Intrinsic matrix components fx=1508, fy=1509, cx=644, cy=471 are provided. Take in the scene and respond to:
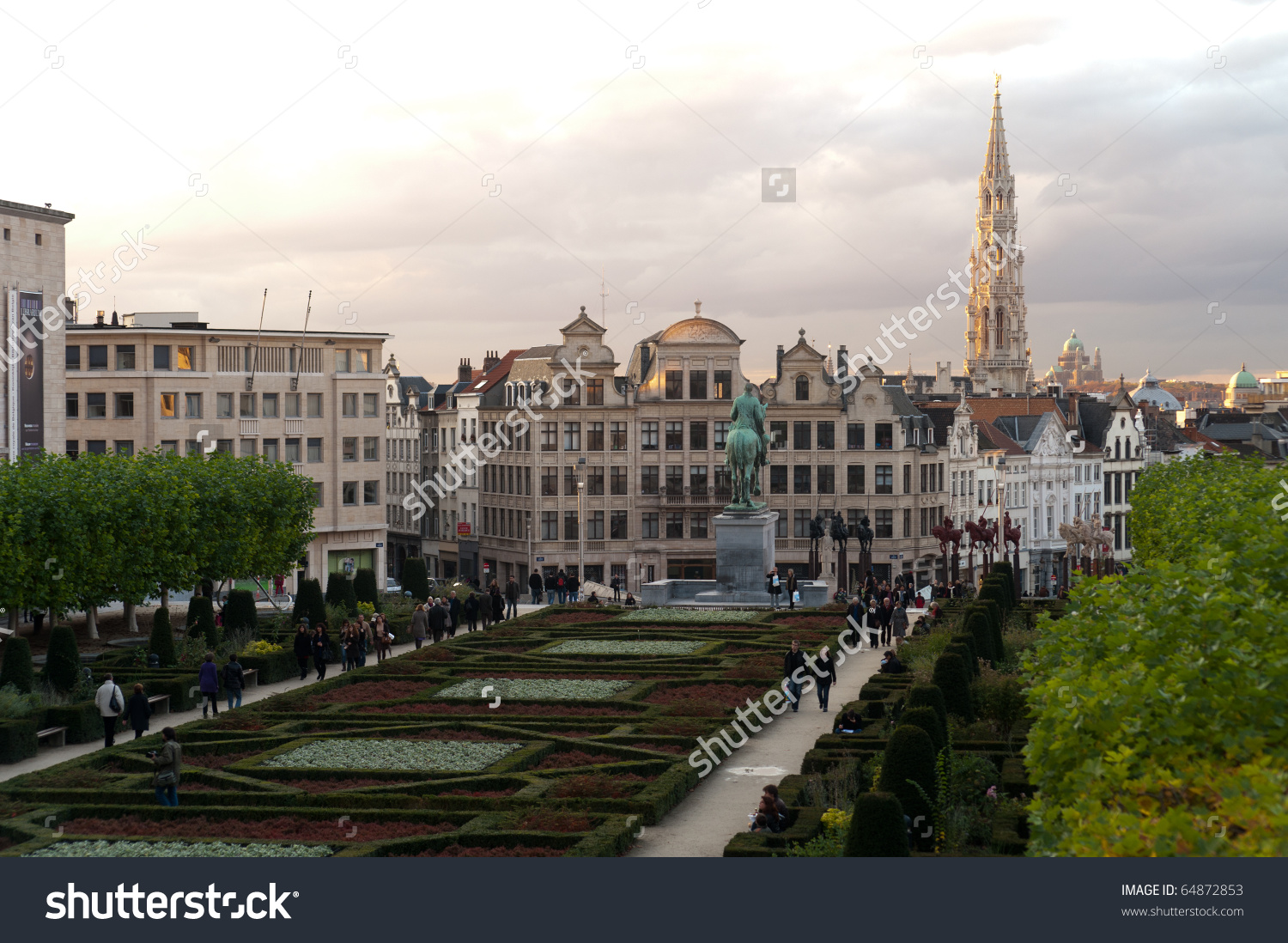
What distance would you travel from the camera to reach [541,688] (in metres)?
39.2

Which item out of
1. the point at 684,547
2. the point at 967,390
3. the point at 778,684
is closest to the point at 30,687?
the point at 778,684

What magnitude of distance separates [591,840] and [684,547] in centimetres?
7308

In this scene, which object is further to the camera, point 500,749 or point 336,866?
point 500,749

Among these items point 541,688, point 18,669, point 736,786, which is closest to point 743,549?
point 541,688

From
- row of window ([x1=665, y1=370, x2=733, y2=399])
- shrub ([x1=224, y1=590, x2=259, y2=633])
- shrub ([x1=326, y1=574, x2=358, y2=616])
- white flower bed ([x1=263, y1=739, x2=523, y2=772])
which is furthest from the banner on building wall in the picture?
row of window ([x1=665, y1=370, x2=733, y2=399])

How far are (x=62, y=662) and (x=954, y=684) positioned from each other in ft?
70.5

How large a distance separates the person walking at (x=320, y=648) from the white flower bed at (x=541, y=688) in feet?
13.9

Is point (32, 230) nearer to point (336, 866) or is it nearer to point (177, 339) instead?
point (177, 339)

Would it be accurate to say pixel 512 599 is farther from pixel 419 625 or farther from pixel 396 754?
pixel 396 754

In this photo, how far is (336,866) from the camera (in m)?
13.2

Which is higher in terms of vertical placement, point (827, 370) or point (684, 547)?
point (827, 370)

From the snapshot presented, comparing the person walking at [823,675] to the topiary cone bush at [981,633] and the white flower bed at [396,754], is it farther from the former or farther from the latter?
the white flower bed at [396,754]

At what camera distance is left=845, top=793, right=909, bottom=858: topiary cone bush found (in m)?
18.0

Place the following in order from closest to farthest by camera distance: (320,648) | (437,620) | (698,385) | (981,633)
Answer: (981,633), (320,648), (437,620), (698,385)
